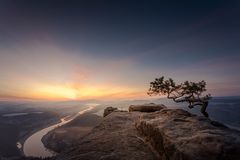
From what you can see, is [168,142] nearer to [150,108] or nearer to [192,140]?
[192,140]

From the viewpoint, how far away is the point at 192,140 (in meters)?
10.1

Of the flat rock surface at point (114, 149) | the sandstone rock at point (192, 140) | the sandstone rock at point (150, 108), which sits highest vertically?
the sandstone rock at point (150, 108)

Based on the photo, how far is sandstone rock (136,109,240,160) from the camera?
905 cm

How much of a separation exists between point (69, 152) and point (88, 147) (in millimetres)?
1721

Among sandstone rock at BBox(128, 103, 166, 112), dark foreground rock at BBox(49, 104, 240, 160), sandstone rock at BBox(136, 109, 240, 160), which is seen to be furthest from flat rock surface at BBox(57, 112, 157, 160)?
sandstone rock at BBox(128, 103, 166, 112)

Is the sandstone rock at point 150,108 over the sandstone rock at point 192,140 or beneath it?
over

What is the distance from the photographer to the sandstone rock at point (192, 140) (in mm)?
9047

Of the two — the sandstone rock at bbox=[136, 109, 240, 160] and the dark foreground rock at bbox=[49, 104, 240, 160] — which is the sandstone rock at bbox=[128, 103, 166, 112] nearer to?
the dark foreground rock at bbox=[49, 104, 240, 160]

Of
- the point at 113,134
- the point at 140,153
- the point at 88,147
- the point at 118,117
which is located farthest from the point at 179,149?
the point at 118,117

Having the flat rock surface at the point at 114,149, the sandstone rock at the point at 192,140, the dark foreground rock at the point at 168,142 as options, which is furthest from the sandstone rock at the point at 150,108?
the sandstone rock at the point at 192,140

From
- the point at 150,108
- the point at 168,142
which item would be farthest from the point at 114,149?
the point at 150,108

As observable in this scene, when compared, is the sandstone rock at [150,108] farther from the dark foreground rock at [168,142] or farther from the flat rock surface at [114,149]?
the flat rock surface at [114,149]

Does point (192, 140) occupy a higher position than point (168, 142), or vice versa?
point (192, 140)

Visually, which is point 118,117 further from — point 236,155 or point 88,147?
point 236,155
